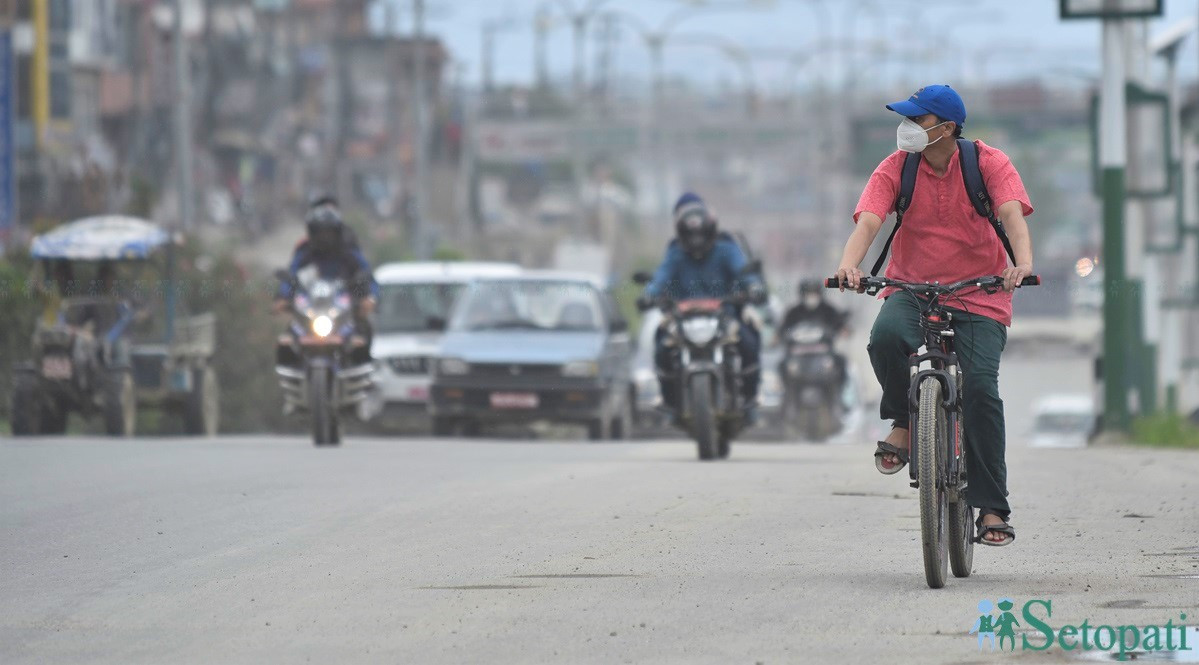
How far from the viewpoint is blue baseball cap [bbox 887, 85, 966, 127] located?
8938 mm

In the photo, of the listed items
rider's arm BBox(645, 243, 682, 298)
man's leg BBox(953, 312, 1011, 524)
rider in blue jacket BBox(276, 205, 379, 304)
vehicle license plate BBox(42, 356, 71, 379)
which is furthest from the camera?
vehicle license plate BBox(42, 356, 71, 379)

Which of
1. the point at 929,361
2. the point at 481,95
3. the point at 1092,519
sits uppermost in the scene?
the point at 481,95

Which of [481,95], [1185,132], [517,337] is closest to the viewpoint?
[517,337]

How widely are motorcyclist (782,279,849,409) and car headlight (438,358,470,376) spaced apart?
14.8ft

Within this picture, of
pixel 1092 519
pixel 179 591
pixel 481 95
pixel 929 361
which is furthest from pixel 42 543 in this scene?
pixel 481 95

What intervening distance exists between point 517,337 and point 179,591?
14415 mm

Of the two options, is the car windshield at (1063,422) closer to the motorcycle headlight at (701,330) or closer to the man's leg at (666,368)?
the man's leg at (666,368)

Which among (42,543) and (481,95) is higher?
(481,95)

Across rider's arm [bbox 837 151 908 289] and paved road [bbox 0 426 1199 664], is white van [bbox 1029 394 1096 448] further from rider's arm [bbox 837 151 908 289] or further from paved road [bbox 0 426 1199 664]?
rider's arm [bbox 837 151 908 289]

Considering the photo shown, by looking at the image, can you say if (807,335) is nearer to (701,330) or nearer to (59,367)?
Answer: (701,330)

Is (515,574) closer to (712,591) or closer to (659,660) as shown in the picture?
(712,591)

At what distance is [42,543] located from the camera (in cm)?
1033

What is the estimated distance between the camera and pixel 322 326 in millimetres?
18547

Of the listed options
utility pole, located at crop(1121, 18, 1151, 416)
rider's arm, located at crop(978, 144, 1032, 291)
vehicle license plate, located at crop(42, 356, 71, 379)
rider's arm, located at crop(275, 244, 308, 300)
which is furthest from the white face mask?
vehicle license plate, located at crop(42, 356, 71, 379)
